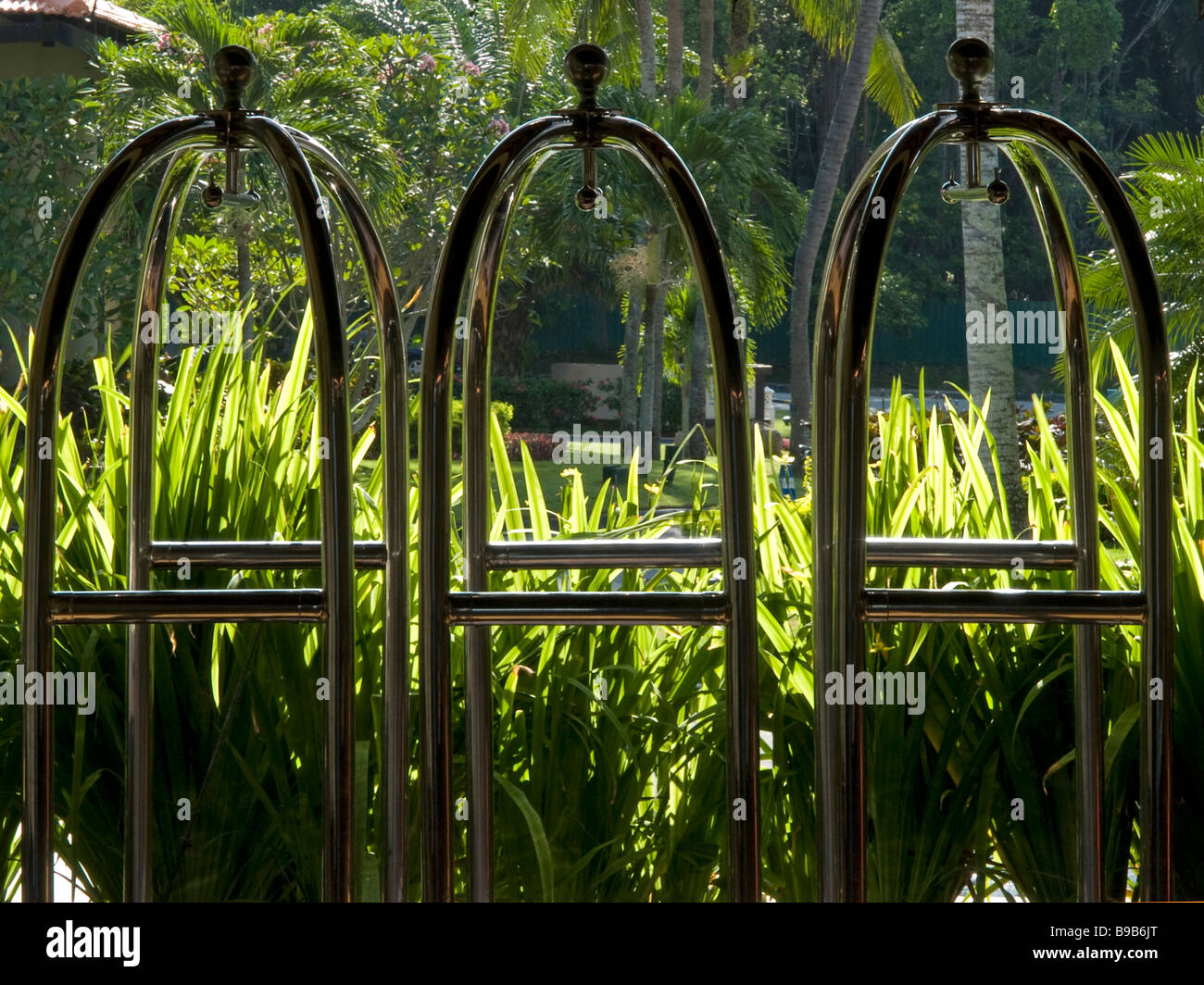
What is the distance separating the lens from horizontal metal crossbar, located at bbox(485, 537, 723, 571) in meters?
0.80

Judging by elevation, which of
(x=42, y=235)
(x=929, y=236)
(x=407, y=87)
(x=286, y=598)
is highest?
(x=407, y=87)

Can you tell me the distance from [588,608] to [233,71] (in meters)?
0.40

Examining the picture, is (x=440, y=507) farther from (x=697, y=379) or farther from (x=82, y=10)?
(x=697, y=379)

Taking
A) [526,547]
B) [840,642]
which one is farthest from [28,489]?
[840,642]

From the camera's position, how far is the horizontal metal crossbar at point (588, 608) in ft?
2.30

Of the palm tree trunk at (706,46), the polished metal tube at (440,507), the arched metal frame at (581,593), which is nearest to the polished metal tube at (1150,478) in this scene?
the arched metal frame at (581,593)

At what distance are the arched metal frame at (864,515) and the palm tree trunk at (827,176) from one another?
4.47m

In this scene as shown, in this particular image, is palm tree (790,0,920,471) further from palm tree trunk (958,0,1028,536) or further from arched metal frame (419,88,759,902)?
arched metal frame (419,88,759,902)

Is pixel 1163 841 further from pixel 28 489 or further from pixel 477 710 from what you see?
pixel 28 489

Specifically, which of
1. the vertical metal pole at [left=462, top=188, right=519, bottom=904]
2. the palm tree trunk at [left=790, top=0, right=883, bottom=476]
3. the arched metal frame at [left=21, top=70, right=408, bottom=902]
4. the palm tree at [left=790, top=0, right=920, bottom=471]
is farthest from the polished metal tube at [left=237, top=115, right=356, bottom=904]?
the palm tree trunk at [left=790, top=0, right=883, bottom=476]

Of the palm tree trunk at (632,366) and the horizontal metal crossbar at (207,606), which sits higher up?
the palm tree trunk at (632,366)

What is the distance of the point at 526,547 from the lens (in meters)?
0.84

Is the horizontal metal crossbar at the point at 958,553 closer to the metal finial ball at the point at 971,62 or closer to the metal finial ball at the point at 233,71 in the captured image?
the metal finial ball at the point at 971,62
